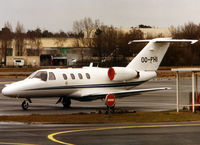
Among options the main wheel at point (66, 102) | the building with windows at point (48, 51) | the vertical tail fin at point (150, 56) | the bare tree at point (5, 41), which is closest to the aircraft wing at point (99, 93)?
the main wheel at point (66, 102)

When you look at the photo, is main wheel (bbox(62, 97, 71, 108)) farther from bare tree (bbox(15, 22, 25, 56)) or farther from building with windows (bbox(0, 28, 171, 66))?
bare tree (bbox(15, 22, 25, 56))

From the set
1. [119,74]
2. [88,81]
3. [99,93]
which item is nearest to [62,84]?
[88,81]

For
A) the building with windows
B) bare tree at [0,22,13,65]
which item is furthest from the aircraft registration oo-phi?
bare tree at [0,22,13,65]

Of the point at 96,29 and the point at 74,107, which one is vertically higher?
the point at 96,29

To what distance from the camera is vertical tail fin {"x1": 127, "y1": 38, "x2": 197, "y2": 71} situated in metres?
36.6

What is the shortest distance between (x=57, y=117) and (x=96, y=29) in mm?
99466

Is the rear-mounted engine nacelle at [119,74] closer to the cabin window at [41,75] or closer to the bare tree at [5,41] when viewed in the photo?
the cabin window at [41,75]

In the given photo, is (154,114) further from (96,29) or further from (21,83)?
(96,29)

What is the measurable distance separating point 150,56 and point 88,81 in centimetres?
481

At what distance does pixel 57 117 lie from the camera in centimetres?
2672

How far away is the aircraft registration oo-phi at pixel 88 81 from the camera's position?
3241 cm

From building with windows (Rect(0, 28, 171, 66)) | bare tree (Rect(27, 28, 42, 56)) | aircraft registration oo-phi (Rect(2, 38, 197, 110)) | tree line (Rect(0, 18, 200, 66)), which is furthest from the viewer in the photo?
bare tree (Rect(27, 28, 42, 56))

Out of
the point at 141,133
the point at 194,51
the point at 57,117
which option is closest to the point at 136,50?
the point at 194,51

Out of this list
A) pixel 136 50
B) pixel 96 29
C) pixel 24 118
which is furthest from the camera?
pixel 96 29
